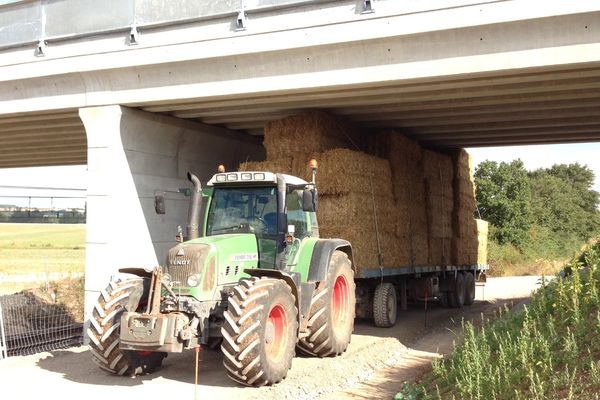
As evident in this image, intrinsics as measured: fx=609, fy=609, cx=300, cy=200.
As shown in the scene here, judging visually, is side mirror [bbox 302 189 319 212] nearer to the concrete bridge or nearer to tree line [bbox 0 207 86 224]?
the concrete bridge

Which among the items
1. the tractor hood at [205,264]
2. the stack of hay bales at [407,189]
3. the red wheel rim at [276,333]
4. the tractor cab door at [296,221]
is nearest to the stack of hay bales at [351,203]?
the stack of hay bales at [407,189]

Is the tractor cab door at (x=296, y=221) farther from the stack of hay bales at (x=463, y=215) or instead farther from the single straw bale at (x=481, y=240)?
the single straw bale at (x=481, y=240)

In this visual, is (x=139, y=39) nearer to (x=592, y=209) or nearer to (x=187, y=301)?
(x=187, y=301)

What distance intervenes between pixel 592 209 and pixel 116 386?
181 feet

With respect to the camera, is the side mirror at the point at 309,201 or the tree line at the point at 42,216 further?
the tree line at the point at 42,216

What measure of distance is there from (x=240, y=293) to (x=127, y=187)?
20.1 ft

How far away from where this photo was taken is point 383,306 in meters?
12.8

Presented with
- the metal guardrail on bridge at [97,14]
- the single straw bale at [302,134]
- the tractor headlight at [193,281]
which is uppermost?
the metal guardrail on bridge at [97,14]

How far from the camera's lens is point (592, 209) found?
54.9 meters

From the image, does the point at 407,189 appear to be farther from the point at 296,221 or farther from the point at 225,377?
the point at 225,377

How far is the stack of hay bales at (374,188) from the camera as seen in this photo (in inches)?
478

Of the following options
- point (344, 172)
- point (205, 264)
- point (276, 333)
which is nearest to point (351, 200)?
point (344, 172)

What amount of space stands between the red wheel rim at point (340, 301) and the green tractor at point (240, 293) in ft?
0.06

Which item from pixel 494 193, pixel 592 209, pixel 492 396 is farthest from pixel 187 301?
pixel 592 209
